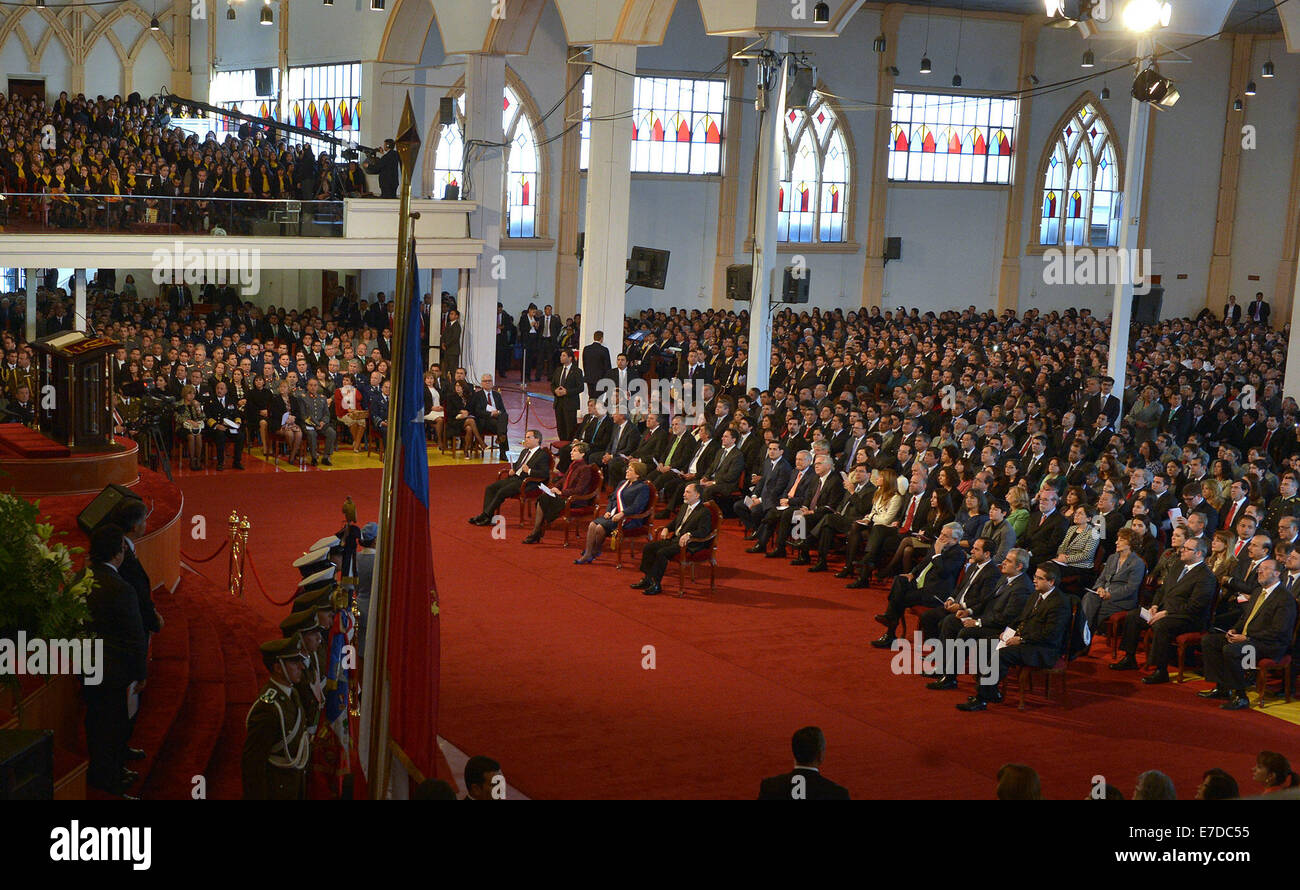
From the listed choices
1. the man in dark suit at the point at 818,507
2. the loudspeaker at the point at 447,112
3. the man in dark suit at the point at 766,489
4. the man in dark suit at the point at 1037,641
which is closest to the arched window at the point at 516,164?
the loudspeaker at the point at 447,112

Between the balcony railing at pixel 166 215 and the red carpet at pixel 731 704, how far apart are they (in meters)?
7.49

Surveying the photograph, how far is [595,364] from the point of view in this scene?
19656 millimetres

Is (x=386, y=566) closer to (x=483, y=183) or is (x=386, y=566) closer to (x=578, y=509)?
(x=578, y=509)

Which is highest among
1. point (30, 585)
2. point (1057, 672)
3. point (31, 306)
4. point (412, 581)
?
point (31, 306)

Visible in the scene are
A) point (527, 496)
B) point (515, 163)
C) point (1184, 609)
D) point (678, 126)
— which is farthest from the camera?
point (678, 126)

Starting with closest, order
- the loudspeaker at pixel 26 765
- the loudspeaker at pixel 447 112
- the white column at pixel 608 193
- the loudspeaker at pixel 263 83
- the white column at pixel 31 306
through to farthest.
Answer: the loudspeaker at pixel 26 765
the white column at pixel 31 306
the white column at pixel 608 193
the loudspeaker at pixel 447 112
the loudspeaker at pixel 263 83

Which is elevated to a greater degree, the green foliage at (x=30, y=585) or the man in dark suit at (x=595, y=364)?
the man in dark suit at (x=595, y=364)

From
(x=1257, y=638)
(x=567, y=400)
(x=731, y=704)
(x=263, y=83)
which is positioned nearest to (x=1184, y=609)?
(x=1257, y=638)

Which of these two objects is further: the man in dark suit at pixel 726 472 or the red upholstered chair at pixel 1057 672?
the man in dark suit at pixel 726 472

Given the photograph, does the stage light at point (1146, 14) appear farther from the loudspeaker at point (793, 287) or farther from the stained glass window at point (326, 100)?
the stained glass window at point (326, 100)

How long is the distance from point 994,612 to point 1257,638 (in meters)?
1.90

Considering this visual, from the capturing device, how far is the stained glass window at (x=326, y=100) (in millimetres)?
28859

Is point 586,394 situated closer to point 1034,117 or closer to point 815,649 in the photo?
point 815,649
